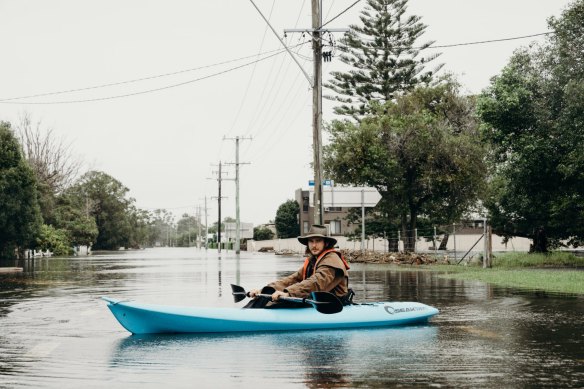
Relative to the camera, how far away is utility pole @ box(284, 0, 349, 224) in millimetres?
25375

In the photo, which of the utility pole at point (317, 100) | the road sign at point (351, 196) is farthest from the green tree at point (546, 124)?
the utility pole at point (317, 100)

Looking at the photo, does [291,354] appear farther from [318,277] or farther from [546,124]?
[546,124]

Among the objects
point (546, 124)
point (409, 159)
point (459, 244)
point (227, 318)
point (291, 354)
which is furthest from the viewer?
point (459, 244)

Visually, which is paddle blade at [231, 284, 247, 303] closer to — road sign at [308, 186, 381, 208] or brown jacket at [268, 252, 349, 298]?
brown jacket at [268, 252, 349, 298]

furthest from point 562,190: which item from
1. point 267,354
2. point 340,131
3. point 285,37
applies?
point 267,354

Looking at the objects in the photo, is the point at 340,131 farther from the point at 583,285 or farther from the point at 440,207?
the point at 583,285

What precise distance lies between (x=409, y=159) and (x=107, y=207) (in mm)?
81594

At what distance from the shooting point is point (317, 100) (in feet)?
83.9

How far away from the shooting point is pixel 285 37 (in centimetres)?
2628

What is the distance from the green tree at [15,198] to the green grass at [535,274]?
28922mm

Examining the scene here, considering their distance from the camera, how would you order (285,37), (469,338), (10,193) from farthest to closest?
(10,193)
(285,37)
(469,338)

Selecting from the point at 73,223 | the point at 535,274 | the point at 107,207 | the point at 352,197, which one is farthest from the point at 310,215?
the point at 535,274

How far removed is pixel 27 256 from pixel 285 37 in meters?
38.9

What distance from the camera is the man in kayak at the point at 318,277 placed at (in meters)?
9.89
